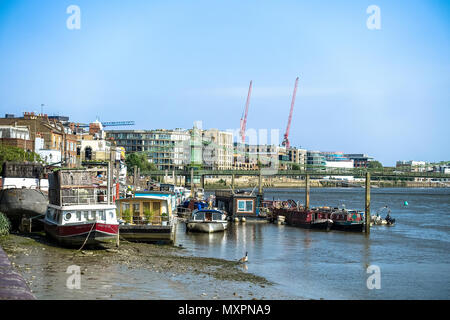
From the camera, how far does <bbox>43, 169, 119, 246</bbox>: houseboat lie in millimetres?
33594

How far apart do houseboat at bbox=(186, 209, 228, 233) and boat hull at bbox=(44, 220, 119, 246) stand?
709 inches

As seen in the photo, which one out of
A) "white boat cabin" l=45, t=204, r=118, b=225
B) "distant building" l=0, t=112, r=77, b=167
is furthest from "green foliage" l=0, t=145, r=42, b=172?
"white boat cabin" l=45, t=204, r=118, b=225

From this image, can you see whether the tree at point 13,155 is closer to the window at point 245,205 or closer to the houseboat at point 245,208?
the houseboat at point 245,208

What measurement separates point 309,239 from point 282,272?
20230 mm

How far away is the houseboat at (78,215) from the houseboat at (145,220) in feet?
13.1

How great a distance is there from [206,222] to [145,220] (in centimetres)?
1152

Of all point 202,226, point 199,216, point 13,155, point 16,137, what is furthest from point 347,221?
point 16,137

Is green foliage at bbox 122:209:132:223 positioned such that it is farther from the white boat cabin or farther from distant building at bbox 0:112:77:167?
distant building at bbox 0:112:77:167

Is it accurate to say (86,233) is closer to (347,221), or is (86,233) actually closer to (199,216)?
(199,216)

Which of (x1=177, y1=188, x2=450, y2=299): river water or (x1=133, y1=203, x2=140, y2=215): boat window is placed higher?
(x1=133, y1=203, x2=140, y2=215): boat window

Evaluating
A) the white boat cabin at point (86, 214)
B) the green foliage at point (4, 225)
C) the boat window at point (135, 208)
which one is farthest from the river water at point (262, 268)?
the boat window at point (135, 208)

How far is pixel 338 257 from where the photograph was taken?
40.8 metres

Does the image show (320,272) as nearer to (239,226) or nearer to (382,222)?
(239,226)

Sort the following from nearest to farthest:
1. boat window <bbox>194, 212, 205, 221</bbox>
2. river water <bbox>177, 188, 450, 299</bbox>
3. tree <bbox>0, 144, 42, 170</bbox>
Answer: river water <bbox>177, 188, 450, 299</bbox>
boat window <bbox>194, 212, 205, 221</bbox>
tree <bbox>0, 144, 42, 170</bbox>
